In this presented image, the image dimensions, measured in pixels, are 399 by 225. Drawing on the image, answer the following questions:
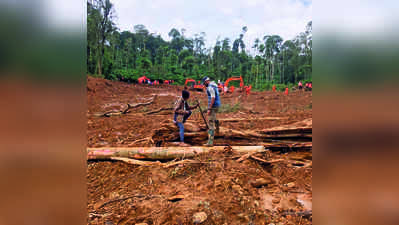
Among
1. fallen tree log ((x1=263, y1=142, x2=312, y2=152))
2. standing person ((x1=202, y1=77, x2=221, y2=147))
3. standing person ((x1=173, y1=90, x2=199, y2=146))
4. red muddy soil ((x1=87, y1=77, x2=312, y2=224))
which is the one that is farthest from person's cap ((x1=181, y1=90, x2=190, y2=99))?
fallen tree log ((x1=263, y1=142, x2=312, y2=152))

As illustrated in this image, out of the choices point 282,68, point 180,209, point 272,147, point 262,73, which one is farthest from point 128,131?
point 282,68

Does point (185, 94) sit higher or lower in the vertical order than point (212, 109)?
higher

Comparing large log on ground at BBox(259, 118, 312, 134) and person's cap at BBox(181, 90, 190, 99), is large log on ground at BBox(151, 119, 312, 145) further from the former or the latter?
person's cap at BBox(181, 90, 190, 99)

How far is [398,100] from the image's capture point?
0.63 meters

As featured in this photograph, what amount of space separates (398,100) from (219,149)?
Answer: 4.38 metres

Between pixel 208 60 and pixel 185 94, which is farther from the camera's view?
pixel 208 60

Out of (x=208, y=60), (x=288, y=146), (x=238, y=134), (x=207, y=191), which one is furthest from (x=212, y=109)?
(x=208, y=60)

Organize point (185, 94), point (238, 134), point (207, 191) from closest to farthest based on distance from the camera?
point (207, 191), point (238, 134), point (185, 94)

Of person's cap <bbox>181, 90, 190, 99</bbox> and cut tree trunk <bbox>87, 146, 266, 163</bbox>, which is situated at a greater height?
person's cap <bbox>181, 90, 190, 99</bbox>

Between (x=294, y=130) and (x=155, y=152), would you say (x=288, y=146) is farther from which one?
(x=155, y=152)

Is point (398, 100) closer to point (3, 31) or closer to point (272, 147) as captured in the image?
point (3, 31)

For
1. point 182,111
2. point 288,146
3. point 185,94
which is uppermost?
point 185,94

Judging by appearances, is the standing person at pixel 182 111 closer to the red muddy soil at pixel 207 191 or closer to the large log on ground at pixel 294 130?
the red muddy soil at pixel 207 191

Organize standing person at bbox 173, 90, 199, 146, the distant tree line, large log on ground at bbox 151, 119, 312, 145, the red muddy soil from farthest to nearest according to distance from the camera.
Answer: the distant tree line, standing person at bbox 173, 90, 199, 146, large log on ground at bbox 151, 119, 312, 145, the red muddy soil
